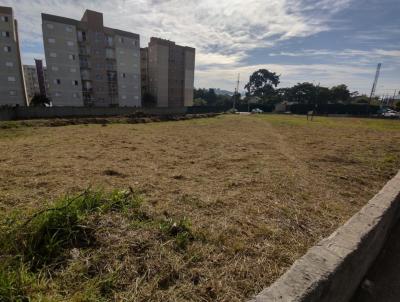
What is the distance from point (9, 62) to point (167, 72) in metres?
23.6

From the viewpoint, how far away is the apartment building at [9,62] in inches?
1011

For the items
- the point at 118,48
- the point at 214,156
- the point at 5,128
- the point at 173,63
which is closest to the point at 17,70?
the point at 118,48

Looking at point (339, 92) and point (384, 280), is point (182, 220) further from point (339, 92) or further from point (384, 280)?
point (339, 92)

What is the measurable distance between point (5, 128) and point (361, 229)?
14652 millimetres

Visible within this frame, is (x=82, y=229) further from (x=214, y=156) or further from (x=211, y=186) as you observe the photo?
(x=214, y=156)

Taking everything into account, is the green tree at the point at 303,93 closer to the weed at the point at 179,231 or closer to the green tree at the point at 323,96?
the green tree at the point at 323,96

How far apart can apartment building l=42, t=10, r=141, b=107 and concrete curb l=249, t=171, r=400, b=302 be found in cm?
3560

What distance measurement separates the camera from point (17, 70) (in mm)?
26781

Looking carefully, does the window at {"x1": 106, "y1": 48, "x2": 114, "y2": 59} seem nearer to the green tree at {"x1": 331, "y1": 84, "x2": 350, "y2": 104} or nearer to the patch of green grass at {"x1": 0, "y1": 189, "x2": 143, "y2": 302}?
the patch of green grass at {"x1": 0, "y1": 189, "x2": 143, "y2": 302}

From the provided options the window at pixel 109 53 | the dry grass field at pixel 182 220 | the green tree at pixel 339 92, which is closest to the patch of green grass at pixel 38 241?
the dry grass field at pixel 182 220

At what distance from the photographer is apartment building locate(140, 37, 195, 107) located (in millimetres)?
41281

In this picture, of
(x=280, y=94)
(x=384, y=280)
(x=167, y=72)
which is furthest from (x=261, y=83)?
(x=384, y=280)

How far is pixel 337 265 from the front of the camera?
1473 mm

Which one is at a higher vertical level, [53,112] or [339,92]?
[339,92]
